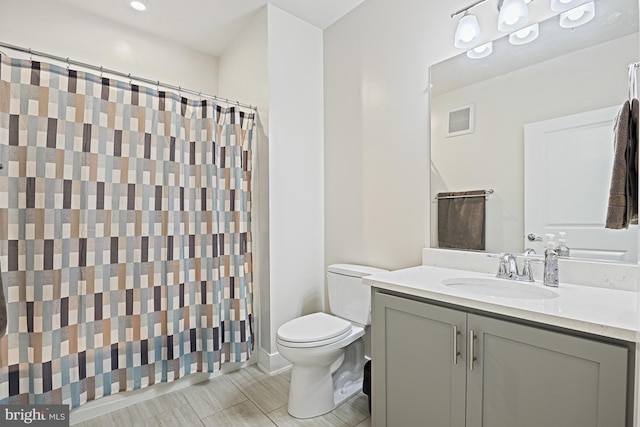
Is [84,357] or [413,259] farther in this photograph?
[413,259]

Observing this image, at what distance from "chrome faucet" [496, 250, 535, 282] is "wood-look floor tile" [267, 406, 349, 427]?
44.7 inches

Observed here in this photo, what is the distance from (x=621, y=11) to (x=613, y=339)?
4.13 ft

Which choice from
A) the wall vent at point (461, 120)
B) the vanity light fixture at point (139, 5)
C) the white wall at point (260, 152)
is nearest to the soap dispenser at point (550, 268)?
the wall vent at point (461, 120)

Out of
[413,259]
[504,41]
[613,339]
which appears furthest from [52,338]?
[504,41]

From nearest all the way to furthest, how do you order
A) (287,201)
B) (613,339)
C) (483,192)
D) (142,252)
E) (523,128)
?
(613,339) < (523,128) < (483,192) < (142,252) < (287,201)

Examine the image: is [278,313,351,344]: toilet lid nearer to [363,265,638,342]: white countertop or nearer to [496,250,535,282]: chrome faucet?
[363,265,638,342]: white countertop

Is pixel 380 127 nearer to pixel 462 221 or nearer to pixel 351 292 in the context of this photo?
pixel 462 221

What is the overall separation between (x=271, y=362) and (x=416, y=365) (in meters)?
1.27

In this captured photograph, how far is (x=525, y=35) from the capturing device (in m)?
1.48

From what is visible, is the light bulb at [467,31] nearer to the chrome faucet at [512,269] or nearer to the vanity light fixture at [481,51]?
the vanity light fixture at [481,51]

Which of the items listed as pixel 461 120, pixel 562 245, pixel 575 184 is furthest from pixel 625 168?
pixel 461 120

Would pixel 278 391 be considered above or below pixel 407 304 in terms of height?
below

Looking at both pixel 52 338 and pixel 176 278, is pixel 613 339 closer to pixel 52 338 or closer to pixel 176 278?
pixel 176 278

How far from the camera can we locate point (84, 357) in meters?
1.66
